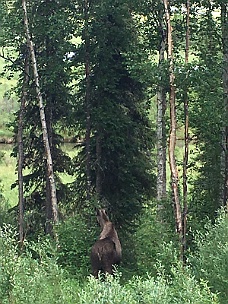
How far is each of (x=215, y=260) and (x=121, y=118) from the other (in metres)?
9.58

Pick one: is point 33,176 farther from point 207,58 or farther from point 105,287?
point 105,287

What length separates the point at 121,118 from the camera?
2047cm

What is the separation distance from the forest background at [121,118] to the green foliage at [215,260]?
2.10m

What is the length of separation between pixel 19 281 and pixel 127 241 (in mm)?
9941

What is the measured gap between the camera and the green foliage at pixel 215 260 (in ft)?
36.6

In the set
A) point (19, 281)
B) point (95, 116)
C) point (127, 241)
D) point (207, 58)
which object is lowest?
point (127, 241)

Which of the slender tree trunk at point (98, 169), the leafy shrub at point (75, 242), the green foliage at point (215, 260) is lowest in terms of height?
the leafy shrub at point (75, 242)

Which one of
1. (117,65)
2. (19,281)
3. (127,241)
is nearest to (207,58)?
(117,65)

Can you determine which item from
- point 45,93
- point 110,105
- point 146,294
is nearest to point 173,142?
point 110,105

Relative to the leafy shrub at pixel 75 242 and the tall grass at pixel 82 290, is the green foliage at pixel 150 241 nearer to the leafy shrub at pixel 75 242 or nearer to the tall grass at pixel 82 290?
the leafy shrub at pixel 75 242

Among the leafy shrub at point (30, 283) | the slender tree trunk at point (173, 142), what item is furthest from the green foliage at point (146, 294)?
the slender tree trunk at point (173, 142)

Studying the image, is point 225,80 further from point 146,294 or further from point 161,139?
point 146,294

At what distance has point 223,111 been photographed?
1752 centimetres

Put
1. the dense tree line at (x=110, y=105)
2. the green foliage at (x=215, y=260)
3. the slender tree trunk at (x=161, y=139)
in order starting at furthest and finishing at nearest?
the slender tree trunk at (x=161, y=139)
the dense tree line at (x=110, y=105)
the green foliage at (x=215, y=260)
